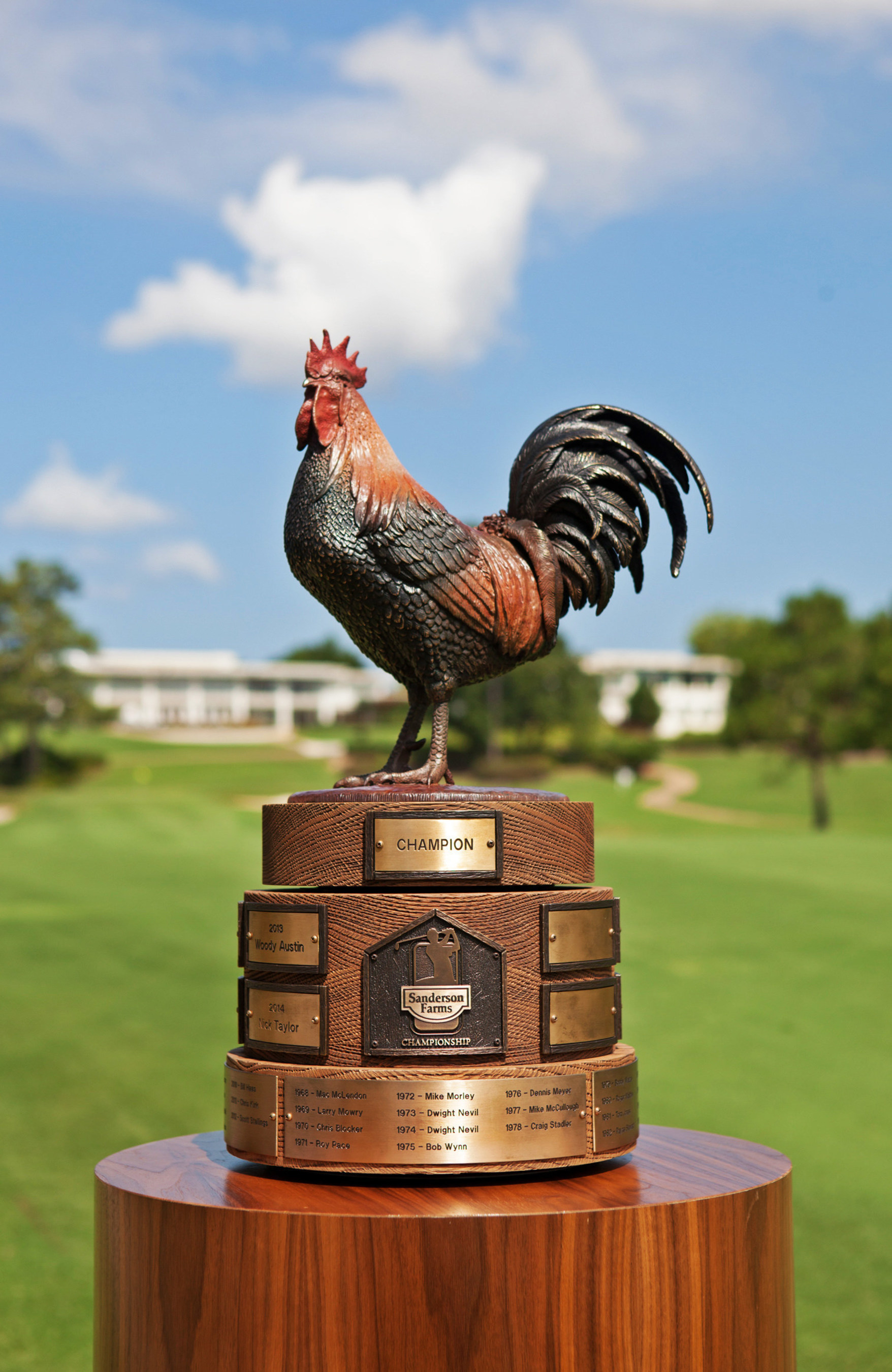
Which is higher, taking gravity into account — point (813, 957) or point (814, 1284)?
point (813, 957)

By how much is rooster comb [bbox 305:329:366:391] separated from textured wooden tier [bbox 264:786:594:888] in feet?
4.20

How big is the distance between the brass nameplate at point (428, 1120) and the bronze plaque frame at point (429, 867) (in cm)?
54

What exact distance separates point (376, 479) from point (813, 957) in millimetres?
9196

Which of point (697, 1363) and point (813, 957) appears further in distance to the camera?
point (813, 957)

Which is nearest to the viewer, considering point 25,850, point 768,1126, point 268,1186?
point 268,1186

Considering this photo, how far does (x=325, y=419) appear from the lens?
4105mm

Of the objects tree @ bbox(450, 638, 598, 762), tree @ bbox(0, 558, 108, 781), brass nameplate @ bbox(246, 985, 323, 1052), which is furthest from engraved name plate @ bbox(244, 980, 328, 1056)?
tree @ bbox(450, 638, 598, 762)

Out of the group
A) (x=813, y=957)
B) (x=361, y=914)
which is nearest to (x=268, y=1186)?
(x=361, y=914)

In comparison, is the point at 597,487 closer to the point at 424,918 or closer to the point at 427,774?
the point at 427,774

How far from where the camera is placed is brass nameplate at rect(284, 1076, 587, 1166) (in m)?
3.64

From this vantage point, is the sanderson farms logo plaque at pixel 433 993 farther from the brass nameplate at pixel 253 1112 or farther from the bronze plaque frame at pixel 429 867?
the brass nameplate at pixel 253 1112

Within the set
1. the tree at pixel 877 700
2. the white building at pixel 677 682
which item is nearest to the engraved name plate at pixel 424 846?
the tree at pixel 877 700

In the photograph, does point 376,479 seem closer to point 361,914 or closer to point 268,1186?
point 361,914

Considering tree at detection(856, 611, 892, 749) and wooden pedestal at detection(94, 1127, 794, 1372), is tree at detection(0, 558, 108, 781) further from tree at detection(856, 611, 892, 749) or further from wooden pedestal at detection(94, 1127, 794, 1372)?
wooden pedestal at detection(94, 1127, 794, 1372)
